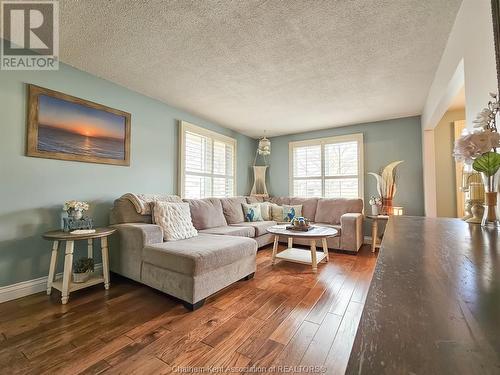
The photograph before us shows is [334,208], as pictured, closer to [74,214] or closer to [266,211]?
[266,211]

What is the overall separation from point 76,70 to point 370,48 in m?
3.00

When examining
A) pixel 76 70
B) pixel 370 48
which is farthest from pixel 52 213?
pixel 370 48

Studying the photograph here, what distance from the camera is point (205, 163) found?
13.5 feet

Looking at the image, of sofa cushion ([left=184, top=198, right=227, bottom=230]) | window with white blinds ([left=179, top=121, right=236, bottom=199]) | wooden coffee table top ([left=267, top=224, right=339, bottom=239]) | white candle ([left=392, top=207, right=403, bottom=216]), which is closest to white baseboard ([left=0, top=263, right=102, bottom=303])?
sofa cushion ([left=184, top=198, right=227, bottom=230])

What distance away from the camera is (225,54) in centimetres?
222

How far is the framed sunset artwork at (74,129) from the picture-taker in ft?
7.28

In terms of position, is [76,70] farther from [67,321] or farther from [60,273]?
[67,321]

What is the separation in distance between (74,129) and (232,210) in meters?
2.39

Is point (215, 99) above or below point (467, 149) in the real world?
above

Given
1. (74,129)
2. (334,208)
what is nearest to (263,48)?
(74,129)

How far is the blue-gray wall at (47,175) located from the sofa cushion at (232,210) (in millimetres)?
1131

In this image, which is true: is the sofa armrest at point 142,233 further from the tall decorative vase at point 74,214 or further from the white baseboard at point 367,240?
the white baseboard at point 367,240

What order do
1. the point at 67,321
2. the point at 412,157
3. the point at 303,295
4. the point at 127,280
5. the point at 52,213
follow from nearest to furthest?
the point at 67,321, the point at 303,295, the point at 52,213, the point at 127,280, the point at 412,157

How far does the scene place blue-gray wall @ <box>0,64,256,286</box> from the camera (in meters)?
2.06
